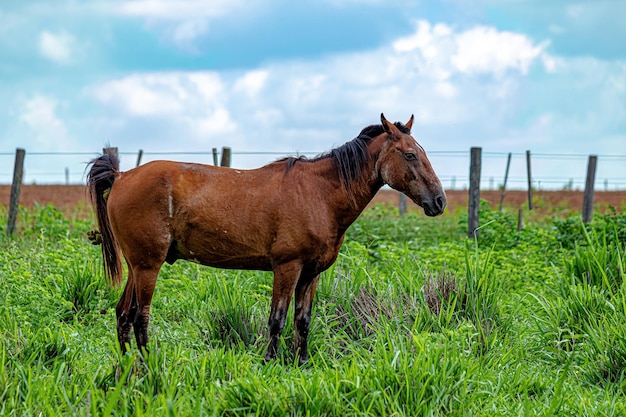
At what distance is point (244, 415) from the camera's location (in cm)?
427

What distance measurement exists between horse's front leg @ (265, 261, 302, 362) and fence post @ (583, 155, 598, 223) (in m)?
11.9

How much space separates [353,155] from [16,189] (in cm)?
988

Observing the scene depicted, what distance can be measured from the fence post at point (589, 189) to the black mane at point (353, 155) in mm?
11221

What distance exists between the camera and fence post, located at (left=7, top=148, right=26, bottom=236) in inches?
539

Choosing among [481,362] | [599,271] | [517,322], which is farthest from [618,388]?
[599,271]

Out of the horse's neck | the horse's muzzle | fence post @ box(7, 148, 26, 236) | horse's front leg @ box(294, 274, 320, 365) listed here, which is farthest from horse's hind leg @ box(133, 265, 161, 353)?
fence post @ box(7, 148, 26, 236)

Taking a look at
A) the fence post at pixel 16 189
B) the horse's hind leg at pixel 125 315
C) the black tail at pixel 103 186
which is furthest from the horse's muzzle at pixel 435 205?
the fence post at pixel 16 189

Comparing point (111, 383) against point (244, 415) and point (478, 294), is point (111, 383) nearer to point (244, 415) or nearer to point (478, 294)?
point (244, 415)

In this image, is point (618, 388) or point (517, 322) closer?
point (618, 388)

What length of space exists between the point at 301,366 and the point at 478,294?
1.84 metres

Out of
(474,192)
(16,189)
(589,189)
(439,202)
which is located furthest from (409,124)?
(589,189)

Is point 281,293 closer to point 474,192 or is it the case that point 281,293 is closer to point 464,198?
point 474,192

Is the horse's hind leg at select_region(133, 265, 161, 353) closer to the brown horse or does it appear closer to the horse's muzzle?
the brown horse

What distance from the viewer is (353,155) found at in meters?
6.07
